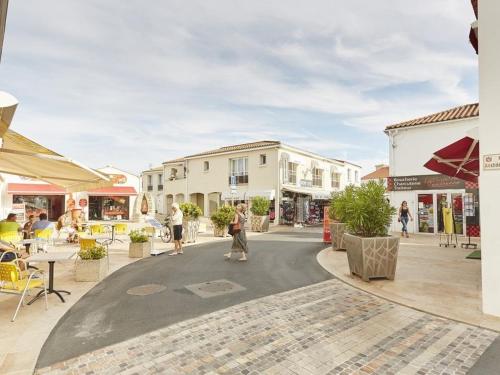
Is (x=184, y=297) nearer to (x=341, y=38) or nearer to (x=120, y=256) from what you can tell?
(x=120, y=256)

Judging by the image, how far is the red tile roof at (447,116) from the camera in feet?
50.3

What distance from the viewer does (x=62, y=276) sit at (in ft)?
23.3

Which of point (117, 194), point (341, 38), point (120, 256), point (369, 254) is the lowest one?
point (120, 256)

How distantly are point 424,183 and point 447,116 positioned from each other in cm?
379

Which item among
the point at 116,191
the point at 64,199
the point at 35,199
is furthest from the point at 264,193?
the point at 35,199

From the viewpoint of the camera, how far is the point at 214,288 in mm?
5973

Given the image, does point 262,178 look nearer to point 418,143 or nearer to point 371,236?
point 418,143

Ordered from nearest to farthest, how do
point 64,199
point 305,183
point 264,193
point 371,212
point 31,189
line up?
Answer: point 371,212 < point 31,189 < point 264,193 < point 64,199 < point 305,183

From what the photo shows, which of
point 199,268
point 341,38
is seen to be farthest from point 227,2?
point 199,268

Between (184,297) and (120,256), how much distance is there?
5.49m

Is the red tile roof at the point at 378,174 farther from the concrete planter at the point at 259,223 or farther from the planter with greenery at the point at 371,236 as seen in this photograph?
the planter with greenery at the point at 371,236

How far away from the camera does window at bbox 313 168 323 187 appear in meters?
A: 30.2

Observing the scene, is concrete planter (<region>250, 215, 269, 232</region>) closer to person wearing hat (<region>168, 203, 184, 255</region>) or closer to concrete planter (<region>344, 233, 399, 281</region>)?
person wearing hat (<region>168, 203, 184, 255</region>)

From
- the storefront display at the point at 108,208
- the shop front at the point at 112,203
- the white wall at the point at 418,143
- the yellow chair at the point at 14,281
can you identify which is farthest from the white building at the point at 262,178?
the yellow chair at the point at 14,281
